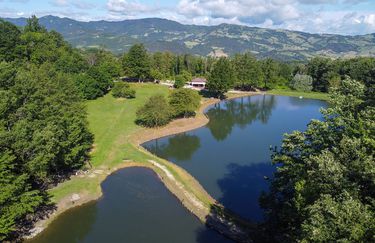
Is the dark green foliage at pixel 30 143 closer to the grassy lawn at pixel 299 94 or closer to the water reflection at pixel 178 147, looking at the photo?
the water reflection at pixel 178 147

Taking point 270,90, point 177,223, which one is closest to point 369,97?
point 177,223

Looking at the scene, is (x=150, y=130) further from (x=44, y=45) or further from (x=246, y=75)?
(x=246, y=75)

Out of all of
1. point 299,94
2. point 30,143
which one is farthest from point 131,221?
point 299,94

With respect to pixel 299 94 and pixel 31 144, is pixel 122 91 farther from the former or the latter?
pixel 299 94

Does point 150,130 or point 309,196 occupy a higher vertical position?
point 309,196

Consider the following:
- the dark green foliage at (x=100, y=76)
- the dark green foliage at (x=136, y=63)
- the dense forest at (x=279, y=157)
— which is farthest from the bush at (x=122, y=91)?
the dense forest at (x=279, y=157)

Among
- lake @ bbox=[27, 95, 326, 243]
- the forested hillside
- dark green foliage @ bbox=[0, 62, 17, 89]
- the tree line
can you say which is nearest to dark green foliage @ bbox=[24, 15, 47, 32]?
the tree line
